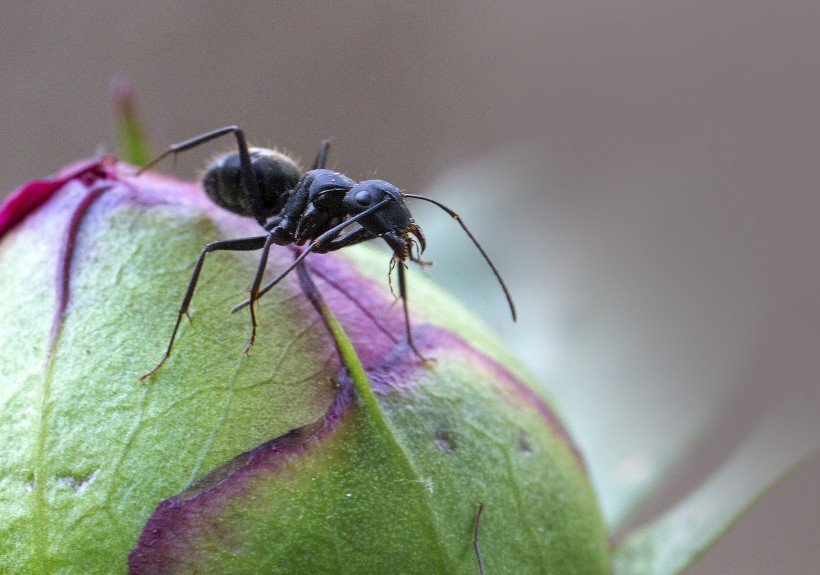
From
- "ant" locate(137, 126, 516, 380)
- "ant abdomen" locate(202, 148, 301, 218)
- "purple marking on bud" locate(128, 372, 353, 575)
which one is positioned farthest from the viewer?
"ant abdomen" locate(202, 148, 301, 218)

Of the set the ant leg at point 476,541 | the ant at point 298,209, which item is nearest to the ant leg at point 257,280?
the ant at point 298,209

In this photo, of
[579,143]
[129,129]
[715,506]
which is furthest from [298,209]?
[579,143]

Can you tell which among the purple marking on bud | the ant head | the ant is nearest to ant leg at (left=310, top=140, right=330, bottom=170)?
the ant

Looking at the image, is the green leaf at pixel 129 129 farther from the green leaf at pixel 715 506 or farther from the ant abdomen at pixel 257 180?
the green leaf at pixel 715 506

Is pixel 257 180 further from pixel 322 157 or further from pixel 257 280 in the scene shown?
pixel 257 280

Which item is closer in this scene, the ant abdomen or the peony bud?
the peony bud

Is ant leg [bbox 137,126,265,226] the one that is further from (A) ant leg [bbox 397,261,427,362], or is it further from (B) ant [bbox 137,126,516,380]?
(A) ant leg [bbox 397,261,427,362]
